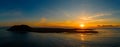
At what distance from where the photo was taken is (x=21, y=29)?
11112 cm

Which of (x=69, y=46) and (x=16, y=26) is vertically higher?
(x=16, y=26)

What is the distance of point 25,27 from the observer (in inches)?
4419

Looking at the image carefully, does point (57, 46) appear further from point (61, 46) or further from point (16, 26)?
point (16, 26)

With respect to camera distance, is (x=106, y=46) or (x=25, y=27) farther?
(x=25, y=27)

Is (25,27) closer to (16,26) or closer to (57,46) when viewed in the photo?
(16,26)

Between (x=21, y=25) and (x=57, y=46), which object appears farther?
(x=21, y=25)

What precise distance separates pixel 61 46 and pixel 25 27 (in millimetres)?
80082

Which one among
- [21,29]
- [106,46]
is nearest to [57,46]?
[106,46]

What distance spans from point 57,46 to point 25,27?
7972 cm

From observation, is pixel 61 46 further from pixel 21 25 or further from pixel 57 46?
pixel 21 25

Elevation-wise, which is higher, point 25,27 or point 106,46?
point 25,27

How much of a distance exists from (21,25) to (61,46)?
271ft

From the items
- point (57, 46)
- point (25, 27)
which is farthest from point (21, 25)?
point (57, 46)

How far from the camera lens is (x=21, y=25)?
11362 cm
